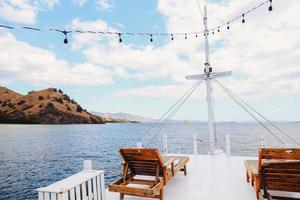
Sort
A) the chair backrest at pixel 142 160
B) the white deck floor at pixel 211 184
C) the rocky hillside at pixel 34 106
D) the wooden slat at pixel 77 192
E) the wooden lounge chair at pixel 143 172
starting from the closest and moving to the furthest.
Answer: the wooden slat at pixel 77 192 < the wooden lounge chair at pixel 143 172 < the chair backrest at pixel 142 160 < the white deck floor at pixel 211 184 < the rocky hillside at pixel 34 106

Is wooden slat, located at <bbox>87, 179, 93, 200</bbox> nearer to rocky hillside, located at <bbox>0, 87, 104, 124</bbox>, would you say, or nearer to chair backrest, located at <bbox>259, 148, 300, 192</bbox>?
chair backrest, located at <bbox>259, 148, 300, 192</bbox>

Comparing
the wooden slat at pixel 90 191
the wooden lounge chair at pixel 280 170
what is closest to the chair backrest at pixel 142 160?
the wooden slat at pixel 90 191

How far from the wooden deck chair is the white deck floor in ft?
2.13

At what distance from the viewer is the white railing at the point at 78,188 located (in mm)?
2766

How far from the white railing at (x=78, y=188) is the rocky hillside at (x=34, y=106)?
250 feet

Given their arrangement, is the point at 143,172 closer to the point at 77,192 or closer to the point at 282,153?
the point at 77,192

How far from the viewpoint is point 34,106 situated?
7431 cm

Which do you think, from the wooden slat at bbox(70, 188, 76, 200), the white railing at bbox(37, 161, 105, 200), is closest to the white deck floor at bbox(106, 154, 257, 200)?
the white railing at bbox(37, 161, 105, 200)

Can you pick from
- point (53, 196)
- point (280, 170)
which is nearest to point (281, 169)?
point (280, 170)

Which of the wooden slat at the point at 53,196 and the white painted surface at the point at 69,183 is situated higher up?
the white painted surface at the point at 69,183

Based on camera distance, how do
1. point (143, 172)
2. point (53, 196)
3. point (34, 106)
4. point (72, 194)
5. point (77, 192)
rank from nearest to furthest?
point (53, 196) < point (72, 194) < point (77, 192) < point (143, 172) < point (34, 106)

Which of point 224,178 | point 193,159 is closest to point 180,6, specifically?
point 193,159

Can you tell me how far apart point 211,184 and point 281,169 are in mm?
1631

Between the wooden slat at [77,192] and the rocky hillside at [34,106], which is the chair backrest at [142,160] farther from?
the rocky hillside at [34,106]
